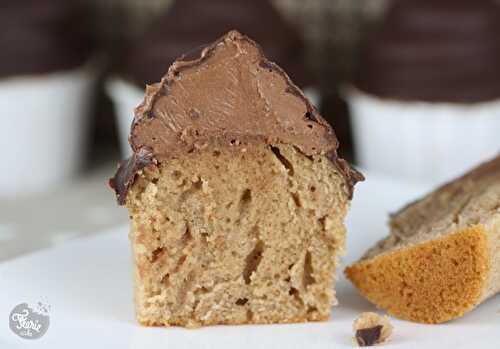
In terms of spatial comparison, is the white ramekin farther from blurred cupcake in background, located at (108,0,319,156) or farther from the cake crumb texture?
the cake crumb texture

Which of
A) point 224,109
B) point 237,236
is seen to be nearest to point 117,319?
point 237,236

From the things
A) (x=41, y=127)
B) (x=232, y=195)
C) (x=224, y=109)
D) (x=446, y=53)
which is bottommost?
(x=41, y=127)

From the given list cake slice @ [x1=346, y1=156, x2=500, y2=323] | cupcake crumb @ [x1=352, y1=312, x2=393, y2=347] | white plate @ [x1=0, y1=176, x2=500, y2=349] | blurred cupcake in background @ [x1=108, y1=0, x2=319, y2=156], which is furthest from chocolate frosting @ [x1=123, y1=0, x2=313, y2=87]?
cupcake crumb @ [x1=352, y1=312, x2=393, y2=347]

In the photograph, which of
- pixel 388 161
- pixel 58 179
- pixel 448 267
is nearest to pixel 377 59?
pixel 388 161

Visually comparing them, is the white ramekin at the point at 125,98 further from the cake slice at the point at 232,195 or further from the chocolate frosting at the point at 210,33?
the cake slice at the point at 232,195

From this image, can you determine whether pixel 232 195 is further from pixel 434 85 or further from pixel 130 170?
pixel 434 85

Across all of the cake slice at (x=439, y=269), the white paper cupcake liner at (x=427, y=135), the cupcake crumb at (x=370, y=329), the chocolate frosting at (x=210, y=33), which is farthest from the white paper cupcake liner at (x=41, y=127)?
the cupcake crumb at (x=370, y=329)
